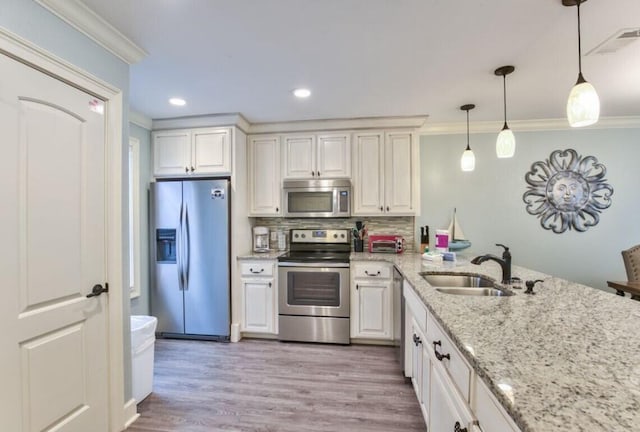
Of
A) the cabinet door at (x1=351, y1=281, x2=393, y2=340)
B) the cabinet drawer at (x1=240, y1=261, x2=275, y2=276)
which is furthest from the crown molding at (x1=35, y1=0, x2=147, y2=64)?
the cabinet door at (x1=351, y1=281, x2=393, y2=340)

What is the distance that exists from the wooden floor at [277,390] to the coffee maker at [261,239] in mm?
1101

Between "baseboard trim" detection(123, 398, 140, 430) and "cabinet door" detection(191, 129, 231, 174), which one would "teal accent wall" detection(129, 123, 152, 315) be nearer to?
"cabinet door" detection(191, 129, 231, 174)

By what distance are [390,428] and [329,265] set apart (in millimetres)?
1514

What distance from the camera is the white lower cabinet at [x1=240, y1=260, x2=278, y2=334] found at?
313 cm

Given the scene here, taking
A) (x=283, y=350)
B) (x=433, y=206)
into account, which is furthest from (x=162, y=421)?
(x=433, y=206)

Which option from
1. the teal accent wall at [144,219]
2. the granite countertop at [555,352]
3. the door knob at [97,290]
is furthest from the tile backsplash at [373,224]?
the door knob at [97,290]

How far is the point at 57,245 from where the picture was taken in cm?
145

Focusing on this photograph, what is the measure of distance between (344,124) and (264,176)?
115cm

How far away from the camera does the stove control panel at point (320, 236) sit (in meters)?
3.58

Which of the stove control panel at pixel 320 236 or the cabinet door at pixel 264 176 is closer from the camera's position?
the cabinet door at pixel 264 176

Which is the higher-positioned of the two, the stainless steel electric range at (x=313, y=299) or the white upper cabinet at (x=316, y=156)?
the white upper cabinet at (x=316, y=156)

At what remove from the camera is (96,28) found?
5.24ft

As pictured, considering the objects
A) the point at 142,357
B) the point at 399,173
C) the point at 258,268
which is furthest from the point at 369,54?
the point at 142,357

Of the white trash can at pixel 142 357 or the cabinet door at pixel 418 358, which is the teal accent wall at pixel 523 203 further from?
the white trash can at pixel 142 357
